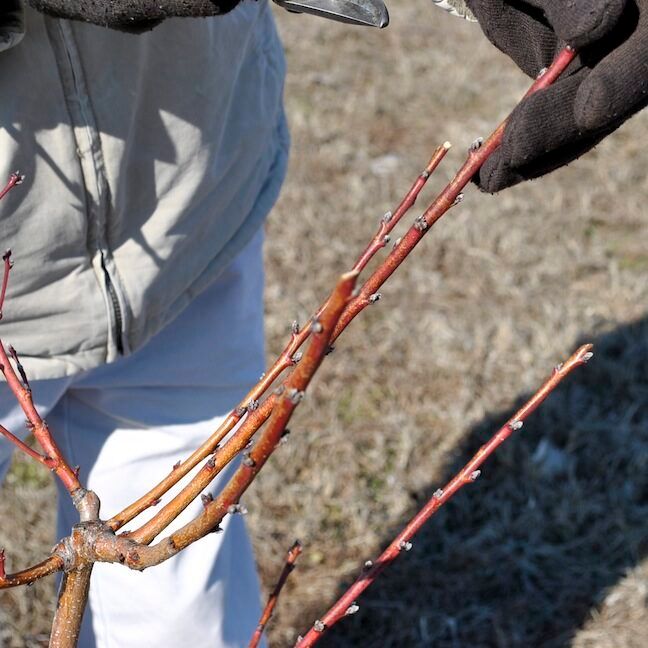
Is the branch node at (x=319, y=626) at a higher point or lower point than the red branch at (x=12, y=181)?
lower

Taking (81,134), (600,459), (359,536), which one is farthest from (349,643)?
(81,134)

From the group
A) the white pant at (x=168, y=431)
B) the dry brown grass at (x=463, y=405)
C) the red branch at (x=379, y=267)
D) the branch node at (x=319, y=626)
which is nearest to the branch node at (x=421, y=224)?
the red branch at (x=379, y=267)

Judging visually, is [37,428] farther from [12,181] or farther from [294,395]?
[294,395]

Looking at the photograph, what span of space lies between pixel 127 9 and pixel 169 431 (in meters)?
0.78

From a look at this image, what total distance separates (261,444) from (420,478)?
2076 millimetres

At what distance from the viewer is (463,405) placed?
300 centimetres

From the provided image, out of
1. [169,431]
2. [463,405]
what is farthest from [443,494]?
Answer: [463,405]

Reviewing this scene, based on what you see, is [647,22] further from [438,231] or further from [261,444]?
[438,231]

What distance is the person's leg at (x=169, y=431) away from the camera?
63.9 inches

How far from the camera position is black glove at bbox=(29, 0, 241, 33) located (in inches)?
42.1

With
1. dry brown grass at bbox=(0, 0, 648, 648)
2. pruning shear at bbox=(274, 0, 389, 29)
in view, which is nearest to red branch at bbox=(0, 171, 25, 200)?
pruning shear at bbox=(274, 0, 389, 29)

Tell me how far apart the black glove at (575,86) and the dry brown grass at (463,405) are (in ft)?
5.25

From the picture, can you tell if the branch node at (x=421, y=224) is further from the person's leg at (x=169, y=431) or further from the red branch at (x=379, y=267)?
the person's leg at (x=169, y=431)

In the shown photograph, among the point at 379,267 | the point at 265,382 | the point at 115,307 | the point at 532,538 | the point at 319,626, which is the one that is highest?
the point at 379,267
